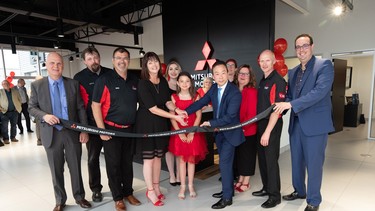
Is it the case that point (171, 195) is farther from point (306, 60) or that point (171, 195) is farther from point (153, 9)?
point (153, 9)

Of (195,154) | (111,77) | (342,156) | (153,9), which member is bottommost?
(342,156)

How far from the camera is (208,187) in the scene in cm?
318

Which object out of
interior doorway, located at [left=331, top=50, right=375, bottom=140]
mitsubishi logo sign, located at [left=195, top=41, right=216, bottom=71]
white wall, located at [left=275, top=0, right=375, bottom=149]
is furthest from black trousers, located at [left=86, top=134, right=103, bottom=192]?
interior doorway, located at [left=331, top=50, right=375, bottom=140]

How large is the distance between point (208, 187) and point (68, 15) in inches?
282

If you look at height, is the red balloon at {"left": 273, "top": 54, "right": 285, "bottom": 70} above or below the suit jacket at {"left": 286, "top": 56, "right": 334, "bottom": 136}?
above

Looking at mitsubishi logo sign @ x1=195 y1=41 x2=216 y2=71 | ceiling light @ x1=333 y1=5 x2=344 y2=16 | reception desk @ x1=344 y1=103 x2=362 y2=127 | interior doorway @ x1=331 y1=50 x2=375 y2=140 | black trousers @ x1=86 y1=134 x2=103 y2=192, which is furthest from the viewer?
interior doorway @ x1=331 y1=50 x2=375 y2=140

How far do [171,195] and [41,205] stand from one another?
4.97 ft

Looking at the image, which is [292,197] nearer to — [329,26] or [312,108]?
[312,108]

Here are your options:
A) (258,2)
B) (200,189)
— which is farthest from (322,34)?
(200,189)

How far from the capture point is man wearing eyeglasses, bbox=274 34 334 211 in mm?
2260

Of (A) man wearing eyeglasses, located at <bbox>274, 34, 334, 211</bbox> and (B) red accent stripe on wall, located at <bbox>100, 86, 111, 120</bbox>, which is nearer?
(A) man wearing eyeglasses, located at <bbox>274, 34, 334, 211</bbox>

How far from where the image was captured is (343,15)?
19.6 feet

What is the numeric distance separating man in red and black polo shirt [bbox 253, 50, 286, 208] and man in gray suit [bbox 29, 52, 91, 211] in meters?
1.89

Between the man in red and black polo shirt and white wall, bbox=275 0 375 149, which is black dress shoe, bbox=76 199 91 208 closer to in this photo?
the man in red and black polo shirt
